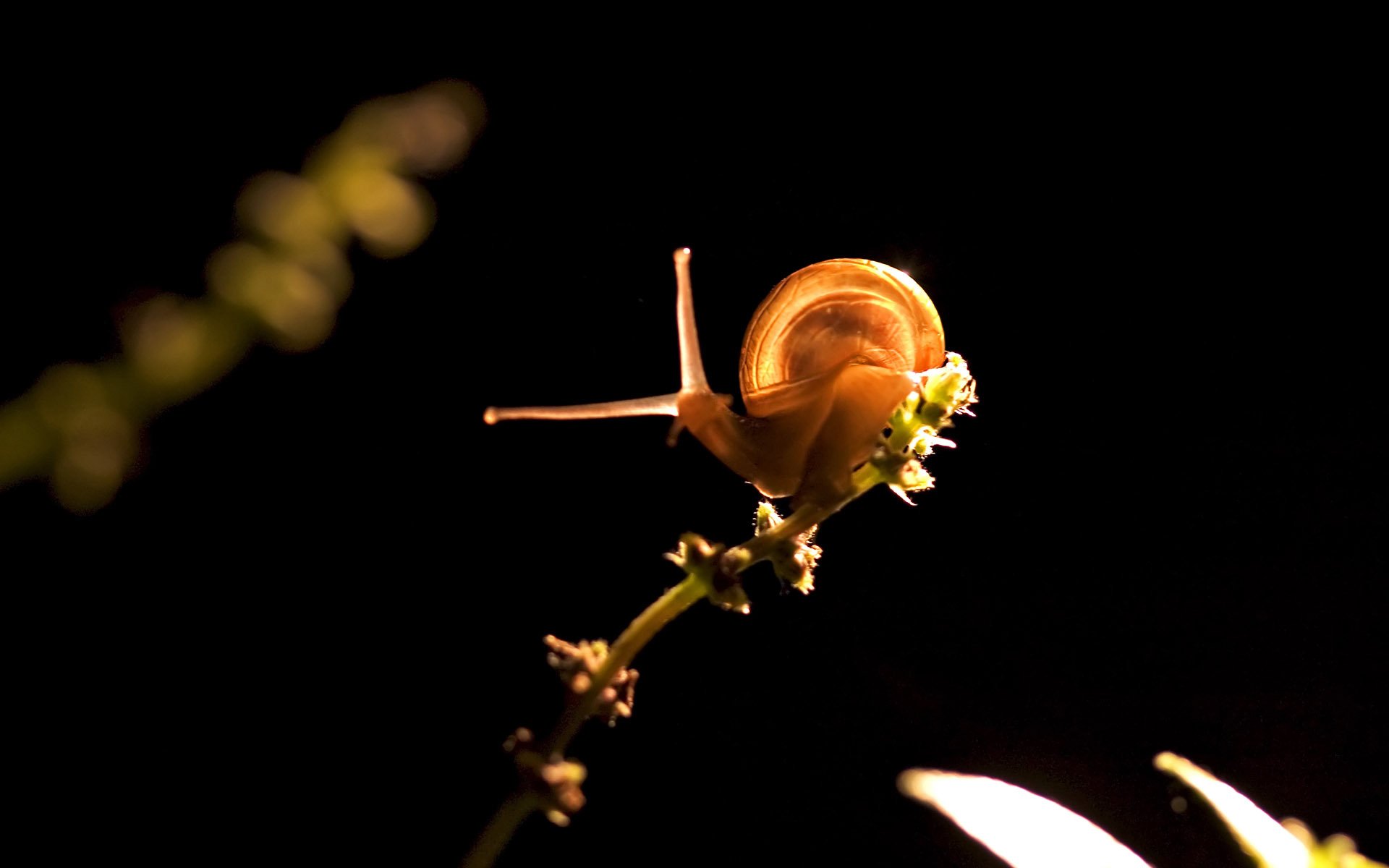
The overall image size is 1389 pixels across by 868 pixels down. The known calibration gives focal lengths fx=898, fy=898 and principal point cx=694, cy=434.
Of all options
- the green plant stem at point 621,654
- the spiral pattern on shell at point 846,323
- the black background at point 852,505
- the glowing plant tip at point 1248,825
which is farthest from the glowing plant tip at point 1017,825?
the black background at point 852,505

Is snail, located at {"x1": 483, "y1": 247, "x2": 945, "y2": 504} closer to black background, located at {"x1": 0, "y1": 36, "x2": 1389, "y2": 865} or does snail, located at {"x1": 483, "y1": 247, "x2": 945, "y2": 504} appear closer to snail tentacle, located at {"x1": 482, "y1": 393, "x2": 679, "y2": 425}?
snail tentacle, located at {"x1": 482, "y1": 393, "x2": 679, "y2": 425}

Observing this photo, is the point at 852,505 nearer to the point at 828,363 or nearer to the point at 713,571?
the point at 828,363

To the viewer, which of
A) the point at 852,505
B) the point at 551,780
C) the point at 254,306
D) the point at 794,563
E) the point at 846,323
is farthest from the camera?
the point at 852,505

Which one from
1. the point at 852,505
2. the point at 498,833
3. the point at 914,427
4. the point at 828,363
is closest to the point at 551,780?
the point at 498,833

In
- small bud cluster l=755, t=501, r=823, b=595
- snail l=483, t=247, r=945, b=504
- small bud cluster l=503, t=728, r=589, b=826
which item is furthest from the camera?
snail l=483, t=247, r=945, b=504

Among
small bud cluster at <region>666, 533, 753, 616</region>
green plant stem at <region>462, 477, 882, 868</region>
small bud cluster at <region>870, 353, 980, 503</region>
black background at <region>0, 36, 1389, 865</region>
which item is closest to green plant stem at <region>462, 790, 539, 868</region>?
green plant stem at <region>462, 477, 882, 868</region>

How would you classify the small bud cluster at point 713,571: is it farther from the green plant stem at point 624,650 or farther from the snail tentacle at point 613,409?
the snail tentacle at point 613,409
